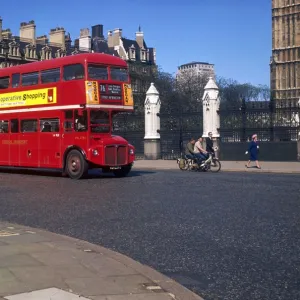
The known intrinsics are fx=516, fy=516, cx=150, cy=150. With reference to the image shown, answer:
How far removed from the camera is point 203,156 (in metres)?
23.7

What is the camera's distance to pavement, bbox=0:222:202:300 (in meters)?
5.01

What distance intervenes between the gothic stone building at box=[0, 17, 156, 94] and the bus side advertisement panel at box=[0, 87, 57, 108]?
40.8m

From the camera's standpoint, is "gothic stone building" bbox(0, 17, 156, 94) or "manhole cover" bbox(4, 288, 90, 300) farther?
"gothic stone building" bbox(0, 17, 156, 94)

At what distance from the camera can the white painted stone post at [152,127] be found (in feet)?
108

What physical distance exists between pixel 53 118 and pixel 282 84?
92.6 m

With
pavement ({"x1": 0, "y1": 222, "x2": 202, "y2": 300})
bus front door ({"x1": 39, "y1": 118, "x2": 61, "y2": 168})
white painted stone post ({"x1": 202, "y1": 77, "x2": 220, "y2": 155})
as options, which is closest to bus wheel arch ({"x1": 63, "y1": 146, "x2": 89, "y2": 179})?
bus front door ({"x1": 39, "y1": 118, "x2": 61, "y2": 168})

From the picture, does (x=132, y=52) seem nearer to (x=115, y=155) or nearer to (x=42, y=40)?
(x=42, y=40)

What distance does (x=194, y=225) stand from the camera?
357 inches

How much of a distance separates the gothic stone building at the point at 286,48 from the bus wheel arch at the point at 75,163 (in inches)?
3484

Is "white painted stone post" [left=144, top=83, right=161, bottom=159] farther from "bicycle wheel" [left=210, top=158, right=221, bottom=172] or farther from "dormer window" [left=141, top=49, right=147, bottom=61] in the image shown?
"dormer window" [left=141, top=49, right=147, bottom=61]

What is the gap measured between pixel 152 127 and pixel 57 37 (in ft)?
173

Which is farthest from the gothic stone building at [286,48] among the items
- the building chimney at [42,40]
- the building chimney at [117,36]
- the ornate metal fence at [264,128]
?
the ornate metal fence at [264,128]

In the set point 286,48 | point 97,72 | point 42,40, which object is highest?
point 286,48

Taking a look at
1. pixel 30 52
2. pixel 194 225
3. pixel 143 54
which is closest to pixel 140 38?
pixel 143 54
